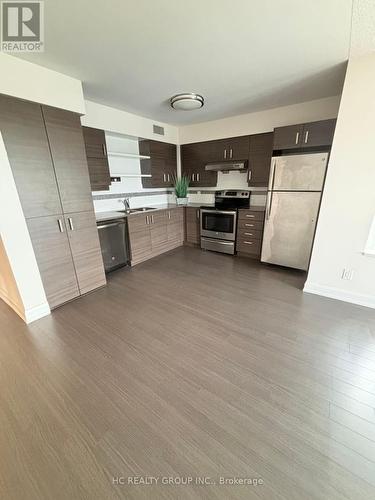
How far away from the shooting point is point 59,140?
233 cm

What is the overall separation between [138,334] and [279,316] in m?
1.57

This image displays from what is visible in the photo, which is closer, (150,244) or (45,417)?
(45,417)

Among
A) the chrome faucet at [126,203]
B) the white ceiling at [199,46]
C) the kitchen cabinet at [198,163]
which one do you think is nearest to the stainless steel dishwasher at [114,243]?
the chrome faucet at [126,203]

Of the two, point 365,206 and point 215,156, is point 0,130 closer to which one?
point 215,156

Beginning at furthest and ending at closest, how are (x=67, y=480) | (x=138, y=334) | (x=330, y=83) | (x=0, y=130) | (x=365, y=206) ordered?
(x=330, y=83) < (x=365, y=206) < (x=138, y=334) < (x=0, y=130) < (x=67, y=480)

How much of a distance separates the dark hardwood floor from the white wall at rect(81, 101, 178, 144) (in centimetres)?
278

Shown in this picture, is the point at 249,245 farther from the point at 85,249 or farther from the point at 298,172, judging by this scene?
the point at 85,249

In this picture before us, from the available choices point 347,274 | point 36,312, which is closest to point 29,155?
point 36,312

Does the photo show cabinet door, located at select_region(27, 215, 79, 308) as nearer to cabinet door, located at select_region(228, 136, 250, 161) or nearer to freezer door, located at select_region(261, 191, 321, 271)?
freezer door, located at select_region(261, 191, 321, 271)

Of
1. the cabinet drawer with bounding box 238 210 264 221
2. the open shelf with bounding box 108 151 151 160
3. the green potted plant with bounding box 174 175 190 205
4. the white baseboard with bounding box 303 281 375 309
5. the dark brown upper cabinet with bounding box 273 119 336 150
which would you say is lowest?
the white baseboard with bounding box 303 281 375 309

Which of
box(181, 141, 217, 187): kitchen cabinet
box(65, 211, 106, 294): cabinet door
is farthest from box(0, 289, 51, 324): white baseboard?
box(181, 141, 217, 187): kitchen cabinet

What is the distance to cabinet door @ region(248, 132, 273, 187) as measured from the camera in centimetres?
367

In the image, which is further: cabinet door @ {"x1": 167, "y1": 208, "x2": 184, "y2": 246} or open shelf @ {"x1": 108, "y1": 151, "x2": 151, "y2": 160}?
cabinet door @ {"x1": 167, "y1": 208, "x2": 184, "y2": 246}

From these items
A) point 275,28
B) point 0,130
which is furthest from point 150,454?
point 275,28
